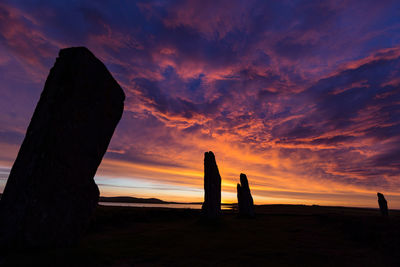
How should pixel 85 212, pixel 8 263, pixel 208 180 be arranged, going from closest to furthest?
→ 1. pixel 8 263
2. pixel 85 212
3. pixel 208 180

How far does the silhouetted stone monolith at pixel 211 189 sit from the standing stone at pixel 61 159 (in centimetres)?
1055

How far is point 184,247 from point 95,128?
5.47 m

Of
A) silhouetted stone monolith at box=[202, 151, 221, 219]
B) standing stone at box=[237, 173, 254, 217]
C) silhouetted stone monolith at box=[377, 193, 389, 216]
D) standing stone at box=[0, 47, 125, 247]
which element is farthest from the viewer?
silhouetted stone monolith at box=[377, 193, 389, 216]

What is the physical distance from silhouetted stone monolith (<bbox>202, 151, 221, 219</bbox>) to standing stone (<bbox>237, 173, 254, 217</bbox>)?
6119mm

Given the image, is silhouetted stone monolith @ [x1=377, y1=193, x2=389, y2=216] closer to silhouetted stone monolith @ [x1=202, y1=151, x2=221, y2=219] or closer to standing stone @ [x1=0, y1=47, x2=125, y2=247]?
silhouetted stone monolith @ [x1=202, y1=151, x2=221, y2=219]

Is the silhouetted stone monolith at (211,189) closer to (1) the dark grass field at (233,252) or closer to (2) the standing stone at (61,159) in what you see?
(1) the dark grass field at (233,252)

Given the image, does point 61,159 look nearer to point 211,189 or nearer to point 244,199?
point 211,189

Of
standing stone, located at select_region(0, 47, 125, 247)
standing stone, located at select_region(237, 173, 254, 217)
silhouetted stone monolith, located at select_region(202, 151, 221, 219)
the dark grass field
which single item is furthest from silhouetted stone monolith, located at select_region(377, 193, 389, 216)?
standing stone, located at select_region(0, 47, 125, 247)

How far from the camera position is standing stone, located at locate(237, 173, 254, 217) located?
71.1 ft

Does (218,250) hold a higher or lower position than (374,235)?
lower

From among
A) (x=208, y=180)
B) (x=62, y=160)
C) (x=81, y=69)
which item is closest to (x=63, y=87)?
(x=81, y=69)

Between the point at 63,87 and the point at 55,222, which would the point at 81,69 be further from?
the point at 55,222

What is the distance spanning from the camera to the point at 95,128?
23.1ft

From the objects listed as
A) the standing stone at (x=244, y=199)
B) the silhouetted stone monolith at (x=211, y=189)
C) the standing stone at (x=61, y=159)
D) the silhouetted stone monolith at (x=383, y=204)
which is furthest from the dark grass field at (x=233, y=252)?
the silhouetted stone monolith at (x=383, y=204)
